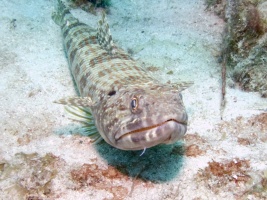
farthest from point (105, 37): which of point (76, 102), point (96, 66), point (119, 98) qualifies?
point (119, 98)

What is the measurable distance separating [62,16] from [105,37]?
7.26 feet

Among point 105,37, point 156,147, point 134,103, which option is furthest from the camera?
point 105,37

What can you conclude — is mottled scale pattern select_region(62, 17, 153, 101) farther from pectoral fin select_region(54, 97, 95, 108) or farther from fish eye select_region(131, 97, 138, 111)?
fish eye select_region(131, 97, 138, 111)

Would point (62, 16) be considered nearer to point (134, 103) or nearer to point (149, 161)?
point (134, 103)

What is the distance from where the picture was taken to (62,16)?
6.38m

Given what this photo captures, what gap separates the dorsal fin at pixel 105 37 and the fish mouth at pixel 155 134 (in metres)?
2.05

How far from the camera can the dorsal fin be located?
4.67 metres

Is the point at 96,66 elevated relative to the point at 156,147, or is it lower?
elevated

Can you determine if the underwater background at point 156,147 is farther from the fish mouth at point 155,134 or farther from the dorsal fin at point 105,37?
the dorsal fin at point 105,37

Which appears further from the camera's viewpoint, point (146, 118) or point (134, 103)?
point (134, 103)

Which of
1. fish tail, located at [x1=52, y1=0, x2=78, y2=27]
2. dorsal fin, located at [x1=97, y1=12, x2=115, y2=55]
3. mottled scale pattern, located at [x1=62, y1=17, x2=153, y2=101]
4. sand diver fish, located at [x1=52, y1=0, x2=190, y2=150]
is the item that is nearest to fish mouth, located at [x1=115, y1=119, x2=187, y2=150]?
sand diver fish, located at [x1=52, y1=0, x2=190, y2=150]

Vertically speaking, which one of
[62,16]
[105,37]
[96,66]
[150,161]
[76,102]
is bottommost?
[150,161]

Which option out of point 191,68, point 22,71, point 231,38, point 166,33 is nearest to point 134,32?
point 166,33

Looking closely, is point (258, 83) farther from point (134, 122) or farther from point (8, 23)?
point (8, 23)
